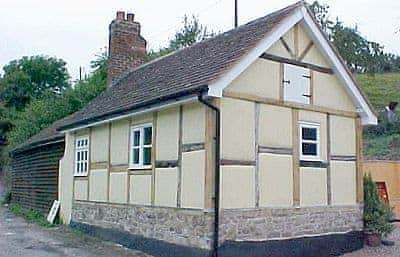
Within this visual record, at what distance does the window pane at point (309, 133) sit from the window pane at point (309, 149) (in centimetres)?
17

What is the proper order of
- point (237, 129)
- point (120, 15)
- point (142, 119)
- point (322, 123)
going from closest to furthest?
1. point (237, 129)
2. point (322, 123)
3. point (142, 119)
4. point (120, 15)

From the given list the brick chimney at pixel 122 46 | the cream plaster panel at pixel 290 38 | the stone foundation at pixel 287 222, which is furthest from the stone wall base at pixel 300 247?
the brick chimney at pixel 122 46

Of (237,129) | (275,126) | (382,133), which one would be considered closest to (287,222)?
(275,126)

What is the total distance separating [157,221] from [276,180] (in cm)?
290

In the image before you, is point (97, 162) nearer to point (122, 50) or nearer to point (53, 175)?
point (53, 175)

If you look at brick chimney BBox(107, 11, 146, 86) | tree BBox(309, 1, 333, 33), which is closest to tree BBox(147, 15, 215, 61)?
tree BBox(309, 1, 333, 33)

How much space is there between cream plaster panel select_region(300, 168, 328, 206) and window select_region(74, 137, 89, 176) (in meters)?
7.16

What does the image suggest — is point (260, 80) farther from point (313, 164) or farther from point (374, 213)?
point (374, 213)

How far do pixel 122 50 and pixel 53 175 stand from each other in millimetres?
5455

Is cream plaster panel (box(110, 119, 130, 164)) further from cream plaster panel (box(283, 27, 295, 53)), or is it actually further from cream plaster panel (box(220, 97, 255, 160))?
cream plaster panel (box(283, 27, 295, 53))

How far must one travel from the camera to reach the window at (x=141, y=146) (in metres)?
12.5

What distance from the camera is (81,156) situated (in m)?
16.5

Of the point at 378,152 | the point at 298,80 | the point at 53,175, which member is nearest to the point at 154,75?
the point at 298,80

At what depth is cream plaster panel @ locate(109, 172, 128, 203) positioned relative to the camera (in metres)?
13.4
